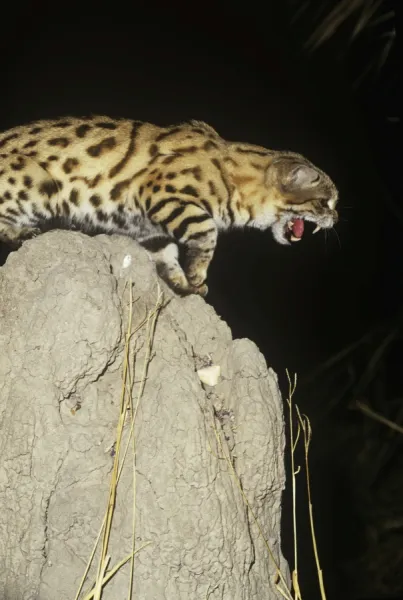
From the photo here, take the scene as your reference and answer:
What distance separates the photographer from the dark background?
6020mm

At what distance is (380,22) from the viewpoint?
18.5ft

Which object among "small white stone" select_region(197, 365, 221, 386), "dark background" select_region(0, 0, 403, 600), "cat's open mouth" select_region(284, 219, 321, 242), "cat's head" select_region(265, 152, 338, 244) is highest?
"cat's head" select_region(265, 152, 338, 244)

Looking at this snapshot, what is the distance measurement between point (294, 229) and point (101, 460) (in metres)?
1.81

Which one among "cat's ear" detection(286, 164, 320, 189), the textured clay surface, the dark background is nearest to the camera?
the textured clay surface

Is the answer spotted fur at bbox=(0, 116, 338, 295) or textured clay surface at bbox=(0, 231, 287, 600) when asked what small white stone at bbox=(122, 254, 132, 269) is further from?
spotted fur at bbox=(0, 116, 338, 295)

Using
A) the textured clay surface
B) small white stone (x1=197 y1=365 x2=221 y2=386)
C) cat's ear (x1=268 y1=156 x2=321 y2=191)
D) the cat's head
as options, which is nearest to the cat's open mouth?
the cat's head

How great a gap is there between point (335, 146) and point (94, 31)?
208 centimetres

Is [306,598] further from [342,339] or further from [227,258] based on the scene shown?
[227,258]

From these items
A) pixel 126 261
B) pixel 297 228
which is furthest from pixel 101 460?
pixel 297 228

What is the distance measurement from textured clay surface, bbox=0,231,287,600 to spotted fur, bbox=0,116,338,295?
80 cm

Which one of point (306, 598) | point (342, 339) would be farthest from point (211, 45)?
point (306, 598)

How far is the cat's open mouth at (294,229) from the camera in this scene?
4004mm

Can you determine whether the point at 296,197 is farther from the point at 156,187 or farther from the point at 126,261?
the point at 126,261

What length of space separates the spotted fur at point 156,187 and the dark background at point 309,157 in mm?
2142
